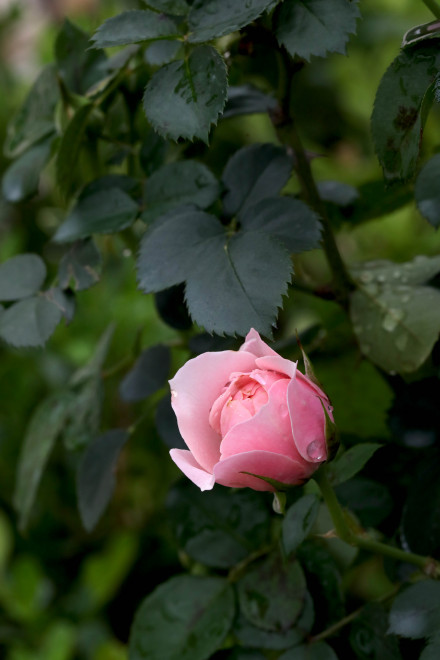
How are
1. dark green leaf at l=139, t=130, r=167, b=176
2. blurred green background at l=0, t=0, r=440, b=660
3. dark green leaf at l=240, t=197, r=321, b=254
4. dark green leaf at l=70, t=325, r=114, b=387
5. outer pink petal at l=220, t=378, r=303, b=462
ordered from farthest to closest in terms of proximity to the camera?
blurred green background at l=0, t=0, r=440, b=660 → dark green leaf at l=70, t=325, r=114, b=387 → dark green leaf at l=139, t=130, r=167, b=176 → dark green leaf at l=240, t=197, r=321, b=254 → outer pink petal at l=220, t=378, r=303, b=462

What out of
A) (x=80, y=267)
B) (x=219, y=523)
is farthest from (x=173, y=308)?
(x=219, y=523)

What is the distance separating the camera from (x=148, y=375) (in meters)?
0.57

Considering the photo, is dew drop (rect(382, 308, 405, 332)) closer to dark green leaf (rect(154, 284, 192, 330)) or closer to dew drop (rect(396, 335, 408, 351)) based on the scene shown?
dew drop (rect(396, 335, 408, 351))

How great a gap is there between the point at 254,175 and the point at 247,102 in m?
0.08

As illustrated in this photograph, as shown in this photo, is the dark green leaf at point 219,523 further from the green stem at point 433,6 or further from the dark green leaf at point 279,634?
the green stem at point 433,6

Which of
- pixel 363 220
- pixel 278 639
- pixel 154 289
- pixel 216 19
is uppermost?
pixel 216 19

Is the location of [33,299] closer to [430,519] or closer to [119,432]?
[119,432]

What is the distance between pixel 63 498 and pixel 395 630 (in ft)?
2.48

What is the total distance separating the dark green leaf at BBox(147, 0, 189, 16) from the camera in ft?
1.38

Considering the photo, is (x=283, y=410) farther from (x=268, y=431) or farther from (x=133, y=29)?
(x=133, y=29)

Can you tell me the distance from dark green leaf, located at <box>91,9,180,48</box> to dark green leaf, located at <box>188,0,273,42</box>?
0.05ft

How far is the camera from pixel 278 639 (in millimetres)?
477

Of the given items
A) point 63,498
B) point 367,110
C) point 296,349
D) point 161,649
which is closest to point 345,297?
point 296,349

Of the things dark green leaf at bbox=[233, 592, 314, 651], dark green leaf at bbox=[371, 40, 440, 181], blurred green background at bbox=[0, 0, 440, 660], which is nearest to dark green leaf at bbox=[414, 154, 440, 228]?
dark green leaf at bbox=[371, 40, 440, 181]
